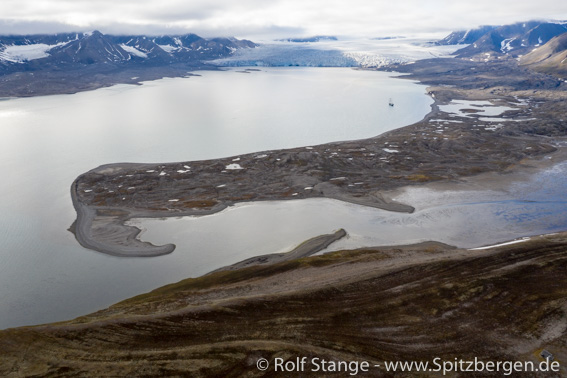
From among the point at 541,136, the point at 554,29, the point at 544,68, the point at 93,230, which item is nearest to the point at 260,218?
the point at 93,230

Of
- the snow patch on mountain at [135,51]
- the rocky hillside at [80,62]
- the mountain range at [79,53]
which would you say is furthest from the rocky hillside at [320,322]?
the snow patch on mountain at [135,51]

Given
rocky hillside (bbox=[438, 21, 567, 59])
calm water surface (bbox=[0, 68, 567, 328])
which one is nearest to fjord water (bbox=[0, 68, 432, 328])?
calm water surface (bbox=[0, 68, 567, 328])

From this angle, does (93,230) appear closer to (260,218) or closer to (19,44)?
(260,218)

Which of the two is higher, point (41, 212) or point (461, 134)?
point (461, 134)

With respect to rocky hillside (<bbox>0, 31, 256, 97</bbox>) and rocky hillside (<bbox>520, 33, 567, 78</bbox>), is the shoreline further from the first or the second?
rocky hillside (<bbox>0, 31, 256, 97</bbox>)

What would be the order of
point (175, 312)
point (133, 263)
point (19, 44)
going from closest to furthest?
point (175, 312), point (133, 263), point (19, 44)

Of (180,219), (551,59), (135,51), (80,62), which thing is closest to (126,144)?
(180,219)

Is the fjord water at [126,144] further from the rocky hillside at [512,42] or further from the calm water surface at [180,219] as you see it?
the rocky hillside at [512,42]
